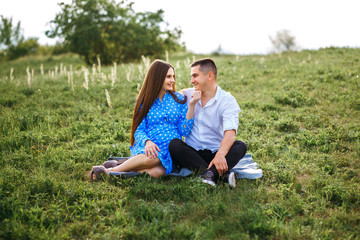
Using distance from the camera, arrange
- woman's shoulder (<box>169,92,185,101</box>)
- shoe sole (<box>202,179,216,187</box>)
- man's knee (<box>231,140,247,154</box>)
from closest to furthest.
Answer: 1. shoe sole (<box>202,179,216,187</box>)
2. man's knee (<box>231,140,247,154</box>)
3. woman's shoulder (<box>169,92,185,101</box>)

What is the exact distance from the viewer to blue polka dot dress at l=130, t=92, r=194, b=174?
424 cm

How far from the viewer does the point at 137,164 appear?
408cm

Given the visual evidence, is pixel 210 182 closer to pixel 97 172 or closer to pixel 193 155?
pixel 193 155

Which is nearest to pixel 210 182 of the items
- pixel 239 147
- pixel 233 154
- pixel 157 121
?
pixel 233 154

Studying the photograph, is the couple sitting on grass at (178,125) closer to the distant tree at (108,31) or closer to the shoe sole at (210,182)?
the shoe sole at (210,182)

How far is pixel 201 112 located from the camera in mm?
4379

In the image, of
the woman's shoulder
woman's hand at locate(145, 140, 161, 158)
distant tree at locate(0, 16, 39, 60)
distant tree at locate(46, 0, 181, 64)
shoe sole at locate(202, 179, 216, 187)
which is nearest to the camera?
shoe sole at locate(202, 179, 216, 187)

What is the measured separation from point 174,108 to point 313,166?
244 cm

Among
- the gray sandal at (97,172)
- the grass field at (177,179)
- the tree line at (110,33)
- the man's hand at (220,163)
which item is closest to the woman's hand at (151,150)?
the grass field at (177,179)

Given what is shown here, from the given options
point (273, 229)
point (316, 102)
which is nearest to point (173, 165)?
point (273, 229)

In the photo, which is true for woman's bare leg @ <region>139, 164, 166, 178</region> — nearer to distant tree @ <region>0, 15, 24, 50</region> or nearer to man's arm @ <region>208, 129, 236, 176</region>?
man's arm @ <region>208, 129, 236, 176</region>

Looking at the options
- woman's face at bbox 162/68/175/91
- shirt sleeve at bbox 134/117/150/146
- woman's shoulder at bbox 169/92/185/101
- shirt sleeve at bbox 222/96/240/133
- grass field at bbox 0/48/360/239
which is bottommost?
grass field at bbox 0/48/360/239

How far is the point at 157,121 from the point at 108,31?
17.5 m

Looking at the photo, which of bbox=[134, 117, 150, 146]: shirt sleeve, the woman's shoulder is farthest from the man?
bbox=[134, 117, 150, 146]: shirt sleeve
